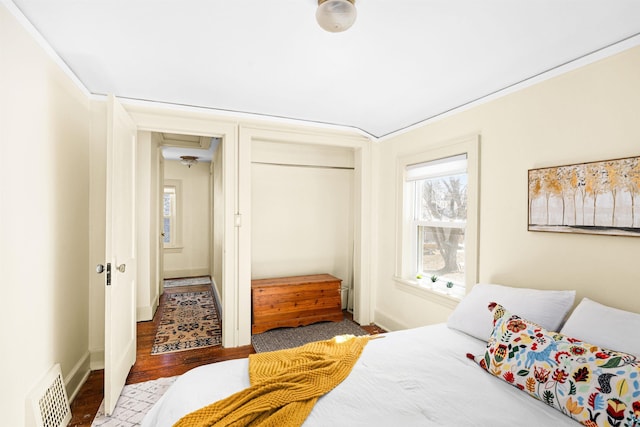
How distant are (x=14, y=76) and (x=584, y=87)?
3144 millimetres

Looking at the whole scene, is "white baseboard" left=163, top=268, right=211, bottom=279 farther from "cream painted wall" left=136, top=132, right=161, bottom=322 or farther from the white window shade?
the white window shade

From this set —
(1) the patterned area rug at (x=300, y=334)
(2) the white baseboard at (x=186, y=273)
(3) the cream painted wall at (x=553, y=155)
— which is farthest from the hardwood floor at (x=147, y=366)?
(2) the white baseboard at (x=186, y=273)

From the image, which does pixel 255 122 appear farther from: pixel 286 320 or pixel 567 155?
pixel 567 155

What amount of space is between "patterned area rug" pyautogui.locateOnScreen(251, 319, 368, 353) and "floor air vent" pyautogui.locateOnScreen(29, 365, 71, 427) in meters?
1.54

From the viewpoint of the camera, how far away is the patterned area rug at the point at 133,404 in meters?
2.12

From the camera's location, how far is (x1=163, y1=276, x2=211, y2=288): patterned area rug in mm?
6124

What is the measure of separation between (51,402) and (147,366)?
963 mm

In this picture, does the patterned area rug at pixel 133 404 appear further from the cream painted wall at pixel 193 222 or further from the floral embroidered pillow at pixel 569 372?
the cream painted wall at pixel 193 222

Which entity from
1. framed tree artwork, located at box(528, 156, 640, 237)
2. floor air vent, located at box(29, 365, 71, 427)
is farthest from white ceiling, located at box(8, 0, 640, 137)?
floor air vent, located at box(29, 365, 71, 427)

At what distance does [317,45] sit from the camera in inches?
73.5

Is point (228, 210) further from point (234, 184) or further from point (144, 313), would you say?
point (144, 313)

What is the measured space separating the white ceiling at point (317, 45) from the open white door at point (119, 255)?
44 cm

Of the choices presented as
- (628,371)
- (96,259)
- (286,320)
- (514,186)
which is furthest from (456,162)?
(96,259)

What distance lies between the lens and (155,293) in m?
4.45
